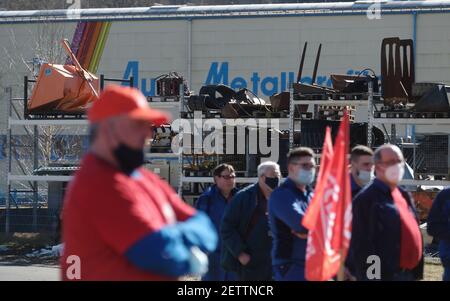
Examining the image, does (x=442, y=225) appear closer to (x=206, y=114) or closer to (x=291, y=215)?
(x=291, y=215)

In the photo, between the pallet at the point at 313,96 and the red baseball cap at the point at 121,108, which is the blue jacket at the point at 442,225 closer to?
the red baseball cap at the point at 121,108

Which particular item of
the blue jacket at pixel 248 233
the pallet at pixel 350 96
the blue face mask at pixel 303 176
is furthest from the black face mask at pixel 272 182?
the pallet at pixel 350 96

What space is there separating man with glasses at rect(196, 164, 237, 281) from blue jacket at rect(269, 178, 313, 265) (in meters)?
2.26

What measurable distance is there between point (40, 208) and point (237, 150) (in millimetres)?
5680

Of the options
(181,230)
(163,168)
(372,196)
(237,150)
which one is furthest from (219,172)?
(163,168)

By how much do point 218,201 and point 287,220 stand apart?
2682mm

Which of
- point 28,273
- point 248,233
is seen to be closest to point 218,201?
point 248,233

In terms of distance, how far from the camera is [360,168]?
8734mm

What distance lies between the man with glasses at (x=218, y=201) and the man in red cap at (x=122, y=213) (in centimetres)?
573

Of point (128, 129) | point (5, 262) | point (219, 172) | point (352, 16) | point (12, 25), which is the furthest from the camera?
point (12, 25)
